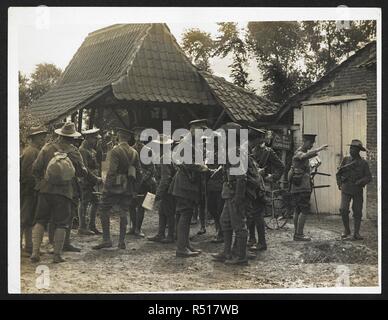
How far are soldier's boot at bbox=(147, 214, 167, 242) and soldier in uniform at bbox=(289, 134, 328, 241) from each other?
6.34ft

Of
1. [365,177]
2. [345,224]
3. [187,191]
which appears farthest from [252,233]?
[365,177]

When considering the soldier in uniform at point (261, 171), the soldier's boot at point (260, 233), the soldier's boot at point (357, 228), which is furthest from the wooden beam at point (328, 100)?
the soldier's boot at point (260, 233)

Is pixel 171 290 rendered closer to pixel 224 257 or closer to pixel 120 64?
pixel 224 257

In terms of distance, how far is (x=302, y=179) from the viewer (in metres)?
7.55

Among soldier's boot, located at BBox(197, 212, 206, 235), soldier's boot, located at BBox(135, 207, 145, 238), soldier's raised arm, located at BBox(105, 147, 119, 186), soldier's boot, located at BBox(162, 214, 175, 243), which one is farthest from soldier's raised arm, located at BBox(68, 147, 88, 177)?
soldier's boot, located at BBox(197, 212, 206, 235)

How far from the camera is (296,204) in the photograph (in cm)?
756

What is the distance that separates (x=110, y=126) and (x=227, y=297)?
2.94 meters

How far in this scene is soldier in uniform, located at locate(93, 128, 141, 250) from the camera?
7.41m

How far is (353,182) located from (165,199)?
274 cm

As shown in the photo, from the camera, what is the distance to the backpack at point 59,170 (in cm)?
A: 698

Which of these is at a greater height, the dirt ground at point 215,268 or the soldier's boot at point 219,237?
the soldier's boot at point 219,237

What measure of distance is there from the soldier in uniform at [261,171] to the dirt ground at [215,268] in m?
0.26

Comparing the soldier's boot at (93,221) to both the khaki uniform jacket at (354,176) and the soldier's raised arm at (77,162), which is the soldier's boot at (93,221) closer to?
the soldier's raised arm at (77,162)
